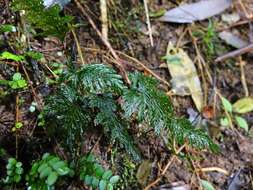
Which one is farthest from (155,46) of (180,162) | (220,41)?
(180,162)

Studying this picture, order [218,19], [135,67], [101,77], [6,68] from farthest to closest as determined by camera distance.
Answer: [218,19]
[135,67]
[6,68]
[101,77]

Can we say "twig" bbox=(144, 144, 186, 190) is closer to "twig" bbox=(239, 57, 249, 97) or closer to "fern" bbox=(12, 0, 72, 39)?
"twig" bbox=(239, 57, 249, 97)

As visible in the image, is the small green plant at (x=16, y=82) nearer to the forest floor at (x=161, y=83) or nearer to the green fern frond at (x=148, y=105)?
the forest floor at (x=161, y=83)

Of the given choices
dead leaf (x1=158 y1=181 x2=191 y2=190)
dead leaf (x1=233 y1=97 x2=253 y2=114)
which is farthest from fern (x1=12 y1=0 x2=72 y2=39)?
dead leaf (x1=233 y1=97 x2=253 y2=114)

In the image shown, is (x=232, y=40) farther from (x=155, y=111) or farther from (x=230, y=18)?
(x=155, y=111)

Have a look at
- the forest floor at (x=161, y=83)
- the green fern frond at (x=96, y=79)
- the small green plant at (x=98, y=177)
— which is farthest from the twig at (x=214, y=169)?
the green fern frond at (x=96, y=79)

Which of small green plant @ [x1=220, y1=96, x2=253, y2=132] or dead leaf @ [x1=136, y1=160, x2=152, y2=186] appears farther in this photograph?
small green plant @ [x1=220, y1=96, x2=253, y2=132]

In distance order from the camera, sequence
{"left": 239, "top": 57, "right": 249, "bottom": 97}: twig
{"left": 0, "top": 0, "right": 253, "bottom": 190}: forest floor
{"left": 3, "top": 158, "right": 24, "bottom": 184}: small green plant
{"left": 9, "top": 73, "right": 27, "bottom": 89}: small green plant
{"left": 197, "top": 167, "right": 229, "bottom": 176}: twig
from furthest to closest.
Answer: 1. {"left": 239, "top": 57, "right": 249, "bottom": 97}: twig
2. {"left": 197, "top": 167, "right": 229, "bottom": 176}: twig
3. {"left": 0, "top": 0, "right": 253, "bottom": 190}: forest floor
4. {"left": 9, "top": 73, "right": 27, "bottom": 89}: small green plant
5. {"left": 3, "top": 158, "right": 24, "bottom": 184}: small green plant

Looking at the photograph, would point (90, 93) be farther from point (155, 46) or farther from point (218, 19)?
point (218, 19)
